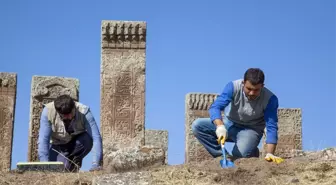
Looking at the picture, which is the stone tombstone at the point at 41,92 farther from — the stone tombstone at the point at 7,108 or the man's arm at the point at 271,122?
the man's arm at the point at 271,122

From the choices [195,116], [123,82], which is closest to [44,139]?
[123,82]

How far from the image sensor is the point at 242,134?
8.12m

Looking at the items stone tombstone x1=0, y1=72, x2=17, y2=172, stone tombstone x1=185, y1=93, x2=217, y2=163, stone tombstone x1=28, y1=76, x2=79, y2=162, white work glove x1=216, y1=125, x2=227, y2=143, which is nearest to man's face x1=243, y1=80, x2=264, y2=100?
white work glove x1=216, y1=125, x2=227, y2=143

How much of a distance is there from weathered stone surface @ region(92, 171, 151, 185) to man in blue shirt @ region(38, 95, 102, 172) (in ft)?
5.58

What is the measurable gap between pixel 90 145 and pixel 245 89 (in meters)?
2.35

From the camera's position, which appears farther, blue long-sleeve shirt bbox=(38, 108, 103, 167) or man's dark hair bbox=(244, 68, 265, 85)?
blue long-sleeve shirt bbox=(38, 108, 103, 167)

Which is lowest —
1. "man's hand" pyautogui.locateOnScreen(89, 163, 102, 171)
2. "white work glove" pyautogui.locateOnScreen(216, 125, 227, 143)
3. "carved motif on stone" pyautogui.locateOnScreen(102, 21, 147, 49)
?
"man's hand" pyautogui.locateOnScreen(89, 163, 102, 171)

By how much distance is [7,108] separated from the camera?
13.1 metres

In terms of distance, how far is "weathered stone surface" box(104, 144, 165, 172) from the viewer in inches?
284

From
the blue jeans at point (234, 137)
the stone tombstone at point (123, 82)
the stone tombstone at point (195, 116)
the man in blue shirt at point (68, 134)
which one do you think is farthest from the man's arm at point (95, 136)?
the stone tombstone at point (195, 116)

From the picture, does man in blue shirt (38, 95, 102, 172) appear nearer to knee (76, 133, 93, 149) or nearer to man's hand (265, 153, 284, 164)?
knee (76, 133, 93, 149)

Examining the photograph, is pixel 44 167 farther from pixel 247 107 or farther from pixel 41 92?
pixel 41 92

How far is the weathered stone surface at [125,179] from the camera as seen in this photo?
6.32m

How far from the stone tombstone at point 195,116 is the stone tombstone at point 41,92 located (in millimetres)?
5810
